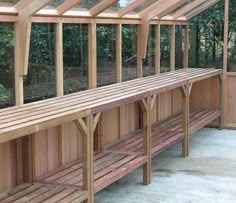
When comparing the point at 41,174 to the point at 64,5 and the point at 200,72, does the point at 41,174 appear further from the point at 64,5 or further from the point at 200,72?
the point at 200,72

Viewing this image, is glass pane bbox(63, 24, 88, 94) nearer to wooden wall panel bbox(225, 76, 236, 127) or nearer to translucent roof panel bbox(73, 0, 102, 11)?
translucent roof panel bbox(73, 0, 102, 11)

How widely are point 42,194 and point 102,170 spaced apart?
2.86 feet

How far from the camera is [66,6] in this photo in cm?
470

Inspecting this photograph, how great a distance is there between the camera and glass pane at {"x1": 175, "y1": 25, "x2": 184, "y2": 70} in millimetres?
7988

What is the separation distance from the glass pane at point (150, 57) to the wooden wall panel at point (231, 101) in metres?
1.68

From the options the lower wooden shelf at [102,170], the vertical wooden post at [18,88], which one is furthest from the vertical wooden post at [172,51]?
the vertical wooden post at [18,88]

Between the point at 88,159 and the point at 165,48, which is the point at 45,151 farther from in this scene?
the point at 165,48

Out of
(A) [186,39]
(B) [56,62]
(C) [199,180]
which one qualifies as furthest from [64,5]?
(A) [186,39]

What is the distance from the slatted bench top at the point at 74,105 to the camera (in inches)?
134

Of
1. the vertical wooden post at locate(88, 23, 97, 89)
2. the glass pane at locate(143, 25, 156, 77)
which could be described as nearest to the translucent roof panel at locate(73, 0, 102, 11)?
the vertical wooden post at locate(88, 23, 97, 89)

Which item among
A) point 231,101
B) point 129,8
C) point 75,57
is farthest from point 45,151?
point 231,101

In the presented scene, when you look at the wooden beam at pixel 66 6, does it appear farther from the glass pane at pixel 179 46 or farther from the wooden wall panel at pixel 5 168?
the glass pane at pixel 179 46

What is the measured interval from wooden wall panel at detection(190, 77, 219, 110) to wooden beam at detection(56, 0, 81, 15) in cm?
415

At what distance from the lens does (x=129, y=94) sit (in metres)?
5.05
